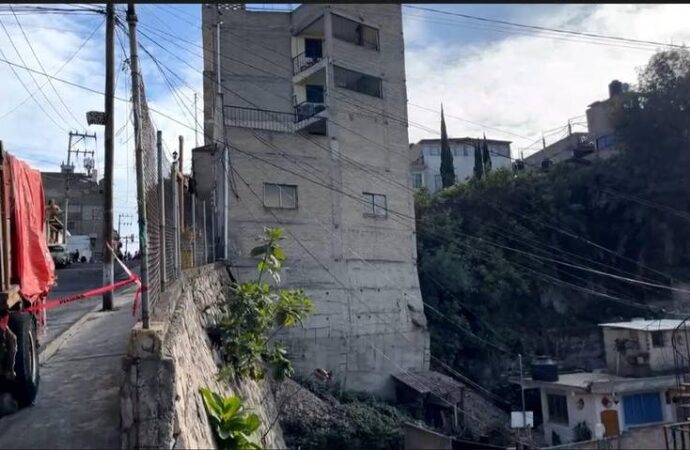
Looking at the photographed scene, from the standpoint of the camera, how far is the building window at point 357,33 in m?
24.2

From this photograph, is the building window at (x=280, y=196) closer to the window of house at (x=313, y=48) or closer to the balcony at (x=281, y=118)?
the balcony at (x=281, y=118)

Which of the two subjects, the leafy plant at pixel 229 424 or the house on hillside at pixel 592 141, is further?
the house on hillside at pixel 592 141

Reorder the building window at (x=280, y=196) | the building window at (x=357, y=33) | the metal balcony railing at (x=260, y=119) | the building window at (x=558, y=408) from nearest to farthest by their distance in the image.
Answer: the building window at (x=558, y=408) < the building window at (x=280, y=196) < the metal balcony railing at (x=260, y=119) < the building window at (x=357, y=33)

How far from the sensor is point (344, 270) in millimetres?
20828

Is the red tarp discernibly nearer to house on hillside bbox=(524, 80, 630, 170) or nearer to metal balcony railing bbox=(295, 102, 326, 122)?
metal balcony railing bbox=(295, 102, 326, 122)

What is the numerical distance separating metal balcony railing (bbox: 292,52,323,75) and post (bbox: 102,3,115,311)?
11.2 metres

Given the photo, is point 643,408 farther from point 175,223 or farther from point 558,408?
point 175,223

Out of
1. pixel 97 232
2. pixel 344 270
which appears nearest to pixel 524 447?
pixel 344 270

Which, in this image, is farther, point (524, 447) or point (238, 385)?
point (524, 447)

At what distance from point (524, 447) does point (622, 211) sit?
21429mm

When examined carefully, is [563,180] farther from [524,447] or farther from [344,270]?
[524,447]

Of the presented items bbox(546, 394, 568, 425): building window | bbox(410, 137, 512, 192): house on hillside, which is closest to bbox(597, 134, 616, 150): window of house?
bbox(410, 137, 512, 192): house on hillside

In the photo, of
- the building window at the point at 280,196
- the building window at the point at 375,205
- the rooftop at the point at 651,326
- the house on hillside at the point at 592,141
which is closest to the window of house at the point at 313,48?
the building window at the point at 375,205

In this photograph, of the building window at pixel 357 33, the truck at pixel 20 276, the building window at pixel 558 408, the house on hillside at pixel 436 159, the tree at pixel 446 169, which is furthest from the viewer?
the house on hillside at pixel 436 159
